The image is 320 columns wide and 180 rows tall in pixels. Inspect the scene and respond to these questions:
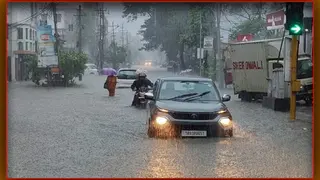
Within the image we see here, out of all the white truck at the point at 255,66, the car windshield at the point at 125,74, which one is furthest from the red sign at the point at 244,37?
the car windshield at the point at 125,74

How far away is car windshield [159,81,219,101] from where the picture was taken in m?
11.1

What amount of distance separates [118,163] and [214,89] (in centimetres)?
364

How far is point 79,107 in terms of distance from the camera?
2009 centimetres

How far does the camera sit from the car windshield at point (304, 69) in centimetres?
1831

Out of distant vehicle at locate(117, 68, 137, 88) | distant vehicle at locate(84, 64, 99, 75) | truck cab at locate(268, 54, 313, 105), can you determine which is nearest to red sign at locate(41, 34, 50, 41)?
distant vehicle at locate(84, 64, 99, 75)

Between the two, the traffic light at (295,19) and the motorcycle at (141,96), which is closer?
the traffic light at (295,19)

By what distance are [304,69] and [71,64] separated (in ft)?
62.6

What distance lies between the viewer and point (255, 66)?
2147cm

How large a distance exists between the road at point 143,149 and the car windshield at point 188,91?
3.08 ft

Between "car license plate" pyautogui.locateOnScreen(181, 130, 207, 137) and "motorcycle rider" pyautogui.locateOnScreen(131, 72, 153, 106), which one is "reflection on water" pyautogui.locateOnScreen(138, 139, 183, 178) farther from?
"motorcycle rider" pyautogui.locateOnScreen(131, 72, 153, 106)

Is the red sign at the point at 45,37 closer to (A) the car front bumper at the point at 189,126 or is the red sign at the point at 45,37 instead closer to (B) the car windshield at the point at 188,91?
(B) the car windshield at the point at 188,91

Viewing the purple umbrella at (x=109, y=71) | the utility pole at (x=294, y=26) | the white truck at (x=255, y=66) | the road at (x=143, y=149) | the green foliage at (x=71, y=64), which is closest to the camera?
the road at (x=143, y=149)

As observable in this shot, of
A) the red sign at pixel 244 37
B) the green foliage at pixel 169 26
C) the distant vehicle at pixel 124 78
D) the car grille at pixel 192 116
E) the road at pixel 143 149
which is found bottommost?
the road at pixel 143 149

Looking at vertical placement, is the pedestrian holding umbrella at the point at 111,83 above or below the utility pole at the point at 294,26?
below
